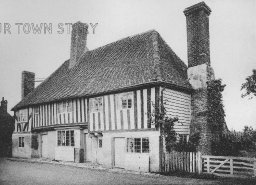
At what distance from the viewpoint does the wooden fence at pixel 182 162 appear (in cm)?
1545

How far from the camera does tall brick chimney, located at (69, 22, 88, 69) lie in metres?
26.9

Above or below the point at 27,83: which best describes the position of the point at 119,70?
below

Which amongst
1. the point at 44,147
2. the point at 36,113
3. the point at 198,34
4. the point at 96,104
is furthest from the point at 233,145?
the point at 36,113

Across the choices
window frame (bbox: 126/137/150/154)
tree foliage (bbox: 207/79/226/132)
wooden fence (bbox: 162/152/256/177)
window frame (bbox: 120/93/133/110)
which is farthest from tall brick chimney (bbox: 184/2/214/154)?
window frame (bbox: 120/93/133/110)

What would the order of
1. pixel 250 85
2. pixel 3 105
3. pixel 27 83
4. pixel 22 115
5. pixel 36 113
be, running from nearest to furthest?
pixel 250 85 < pixel 36 113 < pixel 22 115 < pixel 27 83 < pixel 3 105

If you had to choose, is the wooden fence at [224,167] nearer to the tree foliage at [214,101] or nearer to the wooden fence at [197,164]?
the wooden fence at [197,164]

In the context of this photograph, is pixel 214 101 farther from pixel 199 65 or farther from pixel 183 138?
pixel 183 138

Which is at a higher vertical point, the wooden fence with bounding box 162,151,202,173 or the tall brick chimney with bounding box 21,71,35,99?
the tall brick chimney with bounding box 21,71,35,99

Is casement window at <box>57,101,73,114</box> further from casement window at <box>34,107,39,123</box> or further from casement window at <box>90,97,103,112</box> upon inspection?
casement window at <box>34,107,39,123</box>

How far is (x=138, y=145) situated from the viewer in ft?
58.0

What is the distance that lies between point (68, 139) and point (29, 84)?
10668 millimetres

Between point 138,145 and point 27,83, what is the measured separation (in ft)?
56.7

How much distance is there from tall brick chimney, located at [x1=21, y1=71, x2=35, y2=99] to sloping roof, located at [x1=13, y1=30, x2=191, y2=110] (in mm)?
2883

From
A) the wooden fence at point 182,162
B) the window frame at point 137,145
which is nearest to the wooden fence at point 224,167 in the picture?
the wooden fence at point 182,162
